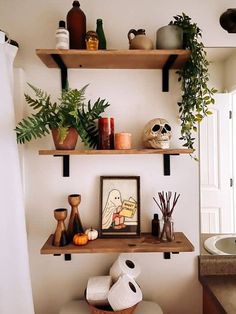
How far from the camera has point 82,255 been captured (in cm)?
143

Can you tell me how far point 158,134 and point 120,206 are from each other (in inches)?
17.2

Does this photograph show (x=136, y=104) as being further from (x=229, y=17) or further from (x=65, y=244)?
(x=65, y=244)

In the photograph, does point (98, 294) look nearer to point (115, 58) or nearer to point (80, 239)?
point (80, 239)

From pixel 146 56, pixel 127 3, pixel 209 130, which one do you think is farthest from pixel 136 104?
pixel 127 3

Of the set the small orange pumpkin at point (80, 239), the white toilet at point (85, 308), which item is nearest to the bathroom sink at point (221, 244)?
the white toilet at point (85, 308)

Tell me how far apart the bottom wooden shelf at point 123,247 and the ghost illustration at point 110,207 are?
0.32ft

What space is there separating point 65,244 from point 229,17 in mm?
1464

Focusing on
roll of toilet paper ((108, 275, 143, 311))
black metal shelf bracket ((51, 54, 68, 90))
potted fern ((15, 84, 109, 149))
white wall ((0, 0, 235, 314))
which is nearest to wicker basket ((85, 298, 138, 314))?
roll of toilet paper ((108, 275, 143, 311))

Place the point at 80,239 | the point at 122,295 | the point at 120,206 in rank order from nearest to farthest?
1. the point at 122,295
2. the point at 80,239
3. the point at 120,206

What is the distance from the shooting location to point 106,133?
4.20 feet

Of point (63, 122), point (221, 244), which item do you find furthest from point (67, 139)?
point (221, 244)

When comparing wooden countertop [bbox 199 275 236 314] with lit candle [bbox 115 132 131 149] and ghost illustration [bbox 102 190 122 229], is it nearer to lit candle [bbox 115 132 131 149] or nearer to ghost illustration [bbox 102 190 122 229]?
ghost illustration [bbox 102 190 122 229]

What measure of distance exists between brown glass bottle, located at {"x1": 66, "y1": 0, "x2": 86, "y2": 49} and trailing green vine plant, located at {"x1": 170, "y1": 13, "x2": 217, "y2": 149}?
1.50 feet

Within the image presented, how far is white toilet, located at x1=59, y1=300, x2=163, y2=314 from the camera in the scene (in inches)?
51.1
